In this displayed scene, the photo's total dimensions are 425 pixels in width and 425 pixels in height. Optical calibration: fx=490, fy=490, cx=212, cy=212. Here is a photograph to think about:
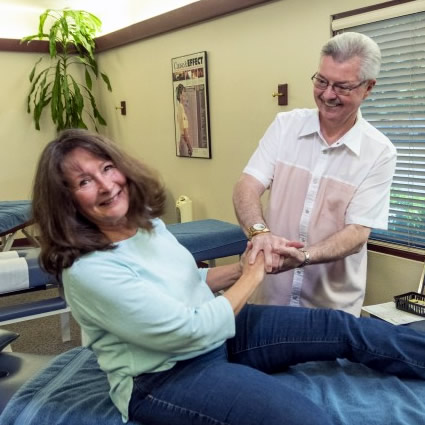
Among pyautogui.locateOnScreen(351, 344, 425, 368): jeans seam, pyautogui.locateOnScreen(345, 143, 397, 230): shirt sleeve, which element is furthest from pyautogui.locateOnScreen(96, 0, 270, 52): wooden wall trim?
pyautogui.locateOnScreen(351, 344, 425, 368): jeans seam

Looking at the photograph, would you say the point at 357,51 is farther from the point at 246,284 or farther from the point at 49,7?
the point at 49,7

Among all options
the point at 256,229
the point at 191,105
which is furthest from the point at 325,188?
the point at 191,105

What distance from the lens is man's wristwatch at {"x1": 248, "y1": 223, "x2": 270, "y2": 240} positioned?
1.66m

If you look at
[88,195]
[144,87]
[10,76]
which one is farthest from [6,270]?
[10,76]

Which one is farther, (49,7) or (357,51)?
(49,7)

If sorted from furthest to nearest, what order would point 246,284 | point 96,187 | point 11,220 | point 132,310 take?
point 11,220 < point 246,284 < point 96,187 < point 132,310

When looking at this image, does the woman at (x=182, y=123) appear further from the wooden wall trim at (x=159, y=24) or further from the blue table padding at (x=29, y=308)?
the blue table padding at (x=29, y=308)

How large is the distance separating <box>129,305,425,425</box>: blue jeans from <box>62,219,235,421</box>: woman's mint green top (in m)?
0.05

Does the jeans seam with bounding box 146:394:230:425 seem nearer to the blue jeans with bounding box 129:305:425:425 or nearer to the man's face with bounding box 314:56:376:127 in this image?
the blue jeans with bounding box 129:305:425:425

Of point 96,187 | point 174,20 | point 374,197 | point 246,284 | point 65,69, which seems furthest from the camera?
point 65,69

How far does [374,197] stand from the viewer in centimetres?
172

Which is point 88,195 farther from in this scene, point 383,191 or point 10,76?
point 10,76

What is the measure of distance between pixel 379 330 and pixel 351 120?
0.77 metres

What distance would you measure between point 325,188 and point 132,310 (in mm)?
962
